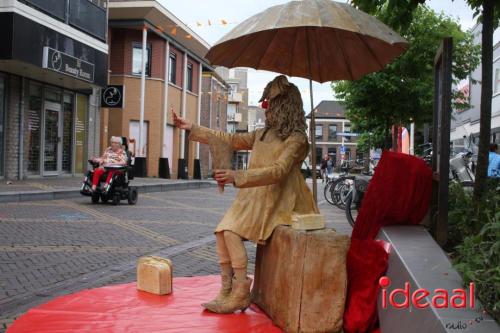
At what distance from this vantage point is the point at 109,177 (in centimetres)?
1174

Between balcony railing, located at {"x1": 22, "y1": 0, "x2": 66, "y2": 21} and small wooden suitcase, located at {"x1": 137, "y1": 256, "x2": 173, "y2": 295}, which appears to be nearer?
small wooden suitcase, located at {"x1": 137, "y1": 256, "x2": 173, "y2": 295}

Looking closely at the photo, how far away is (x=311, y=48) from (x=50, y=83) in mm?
14901

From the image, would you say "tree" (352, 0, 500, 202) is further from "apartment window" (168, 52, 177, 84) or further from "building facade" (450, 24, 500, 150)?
"apartment window" (168, 52, 177, 84)

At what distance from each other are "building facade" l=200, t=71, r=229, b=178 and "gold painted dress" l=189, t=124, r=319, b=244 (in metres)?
27.8

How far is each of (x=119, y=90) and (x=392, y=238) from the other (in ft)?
57.0

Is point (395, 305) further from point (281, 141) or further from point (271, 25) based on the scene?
point (271, 25)

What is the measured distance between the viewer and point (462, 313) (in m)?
2.19

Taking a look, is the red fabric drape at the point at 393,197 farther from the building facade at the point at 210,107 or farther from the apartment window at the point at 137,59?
the building facade at the point at 210,107

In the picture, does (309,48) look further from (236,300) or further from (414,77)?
(414,77)

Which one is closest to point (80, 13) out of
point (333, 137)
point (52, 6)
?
point (52, 6)

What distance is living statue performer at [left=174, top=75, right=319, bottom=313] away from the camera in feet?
12.2

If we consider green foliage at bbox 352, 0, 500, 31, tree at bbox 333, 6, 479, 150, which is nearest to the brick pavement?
green foliage at bbox 352, 0, 500, 31

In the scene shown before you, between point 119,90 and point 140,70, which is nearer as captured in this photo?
point 119,90

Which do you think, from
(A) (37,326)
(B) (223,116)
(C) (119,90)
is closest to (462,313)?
(A) (37,326)
